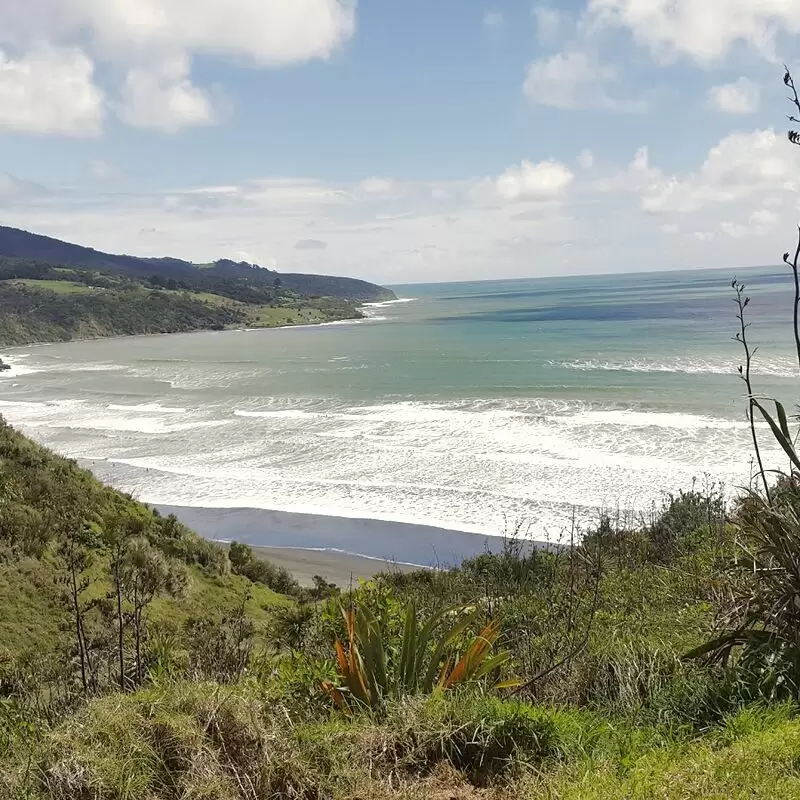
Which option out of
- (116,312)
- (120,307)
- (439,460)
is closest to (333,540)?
(439,460)

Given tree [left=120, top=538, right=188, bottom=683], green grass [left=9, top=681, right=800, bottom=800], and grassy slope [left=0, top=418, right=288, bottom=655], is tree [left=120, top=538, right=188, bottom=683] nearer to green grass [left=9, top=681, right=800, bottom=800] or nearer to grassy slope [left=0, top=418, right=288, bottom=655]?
grassy slope [left=0, top=418, right=288, bottom=655]

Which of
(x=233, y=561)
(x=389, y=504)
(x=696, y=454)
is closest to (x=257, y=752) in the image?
(x=233, y=561)

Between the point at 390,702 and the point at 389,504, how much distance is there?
15.5 m

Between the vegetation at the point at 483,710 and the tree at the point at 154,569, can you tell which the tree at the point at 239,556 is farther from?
the vegetation at the point at 483,710

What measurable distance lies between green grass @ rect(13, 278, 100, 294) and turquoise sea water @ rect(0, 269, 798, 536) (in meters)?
70.8

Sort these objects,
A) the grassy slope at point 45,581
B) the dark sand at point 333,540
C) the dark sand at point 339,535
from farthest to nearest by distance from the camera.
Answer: the dark sand at point 339,535 → the dark sand at point 333,540 → the grassy slope at point 45,581

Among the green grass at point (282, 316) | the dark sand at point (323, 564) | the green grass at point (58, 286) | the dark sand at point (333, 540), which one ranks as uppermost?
the green grass at point (58, 286)

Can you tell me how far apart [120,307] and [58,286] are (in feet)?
71.6

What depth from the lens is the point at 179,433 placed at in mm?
30031

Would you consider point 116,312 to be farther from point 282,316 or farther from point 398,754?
point 398,754

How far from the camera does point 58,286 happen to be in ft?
425

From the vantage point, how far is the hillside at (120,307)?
4072 inches

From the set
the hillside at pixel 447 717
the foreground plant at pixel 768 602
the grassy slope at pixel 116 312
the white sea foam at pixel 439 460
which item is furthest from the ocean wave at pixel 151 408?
the grassy slope at pixel 116 312

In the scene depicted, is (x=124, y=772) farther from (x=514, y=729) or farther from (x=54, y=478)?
(x=54, y=478)
